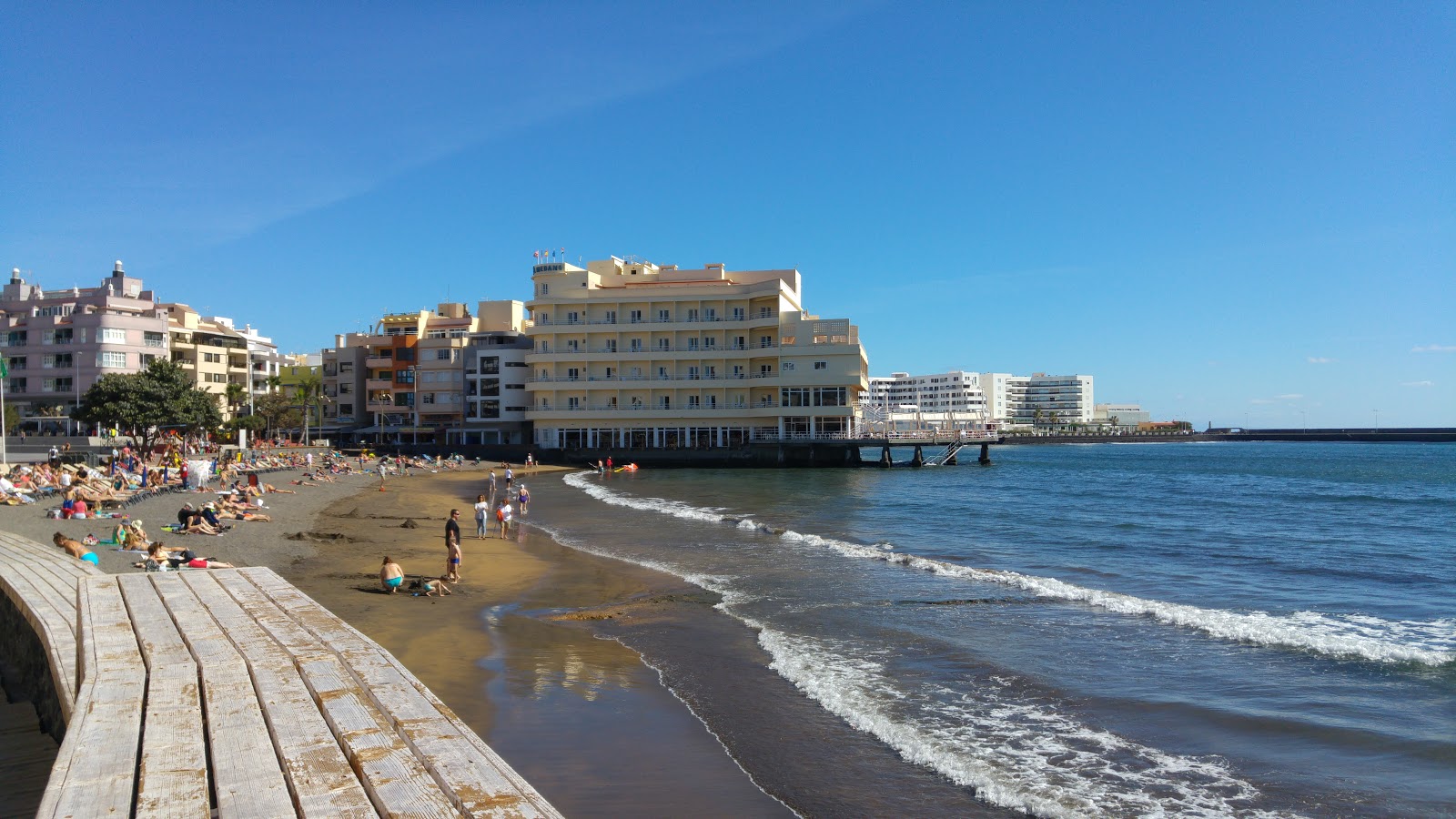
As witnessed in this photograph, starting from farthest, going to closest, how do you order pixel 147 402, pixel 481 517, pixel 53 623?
pixel 147 402 < pixel 481 517 < pixel 53 623

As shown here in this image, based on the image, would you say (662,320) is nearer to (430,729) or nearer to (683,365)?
(683,365)

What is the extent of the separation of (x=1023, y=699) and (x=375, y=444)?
78921 millimetres

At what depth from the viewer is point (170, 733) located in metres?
4.23

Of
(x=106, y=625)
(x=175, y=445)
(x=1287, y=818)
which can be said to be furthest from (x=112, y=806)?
(x=175, y=445)

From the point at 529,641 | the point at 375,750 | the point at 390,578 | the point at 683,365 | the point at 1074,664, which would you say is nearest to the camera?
the point at 375,750

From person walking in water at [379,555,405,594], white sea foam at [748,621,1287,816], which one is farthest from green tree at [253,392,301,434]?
white sea foam at [748,621,1287,816]

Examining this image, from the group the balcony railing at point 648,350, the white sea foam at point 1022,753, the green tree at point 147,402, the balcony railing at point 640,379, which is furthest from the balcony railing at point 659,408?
the white sea foam at point 1022,753

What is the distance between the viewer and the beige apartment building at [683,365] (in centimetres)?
7350

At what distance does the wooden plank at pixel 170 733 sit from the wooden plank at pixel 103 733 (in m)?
0.05

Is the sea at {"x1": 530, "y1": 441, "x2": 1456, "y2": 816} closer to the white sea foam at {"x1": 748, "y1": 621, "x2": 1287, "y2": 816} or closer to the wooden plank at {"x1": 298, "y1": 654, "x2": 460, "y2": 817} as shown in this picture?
the white sea foam at {"x1": 748, "y1": 621, "x2": 1287, "y2": 816}

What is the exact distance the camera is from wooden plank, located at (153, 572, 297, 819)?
3.61 meters

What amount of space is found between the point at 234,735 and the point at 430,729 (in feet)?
3.03

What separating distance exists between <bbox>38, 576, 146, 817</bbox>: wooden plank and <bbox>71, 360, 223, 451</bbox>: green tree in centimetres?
5257

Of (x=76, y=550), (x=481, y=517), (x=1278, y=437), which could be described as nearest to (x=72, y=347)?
(x=481, y=517)
